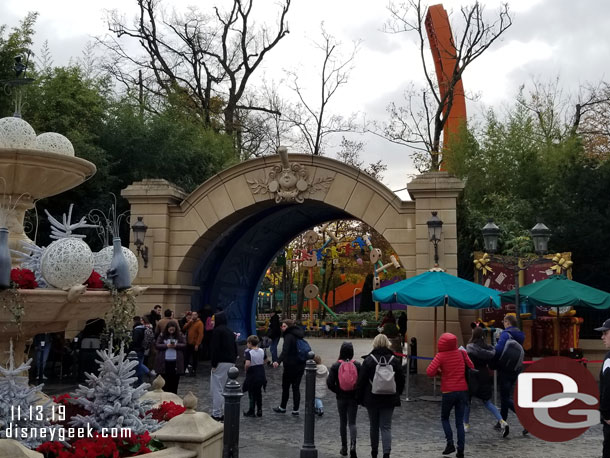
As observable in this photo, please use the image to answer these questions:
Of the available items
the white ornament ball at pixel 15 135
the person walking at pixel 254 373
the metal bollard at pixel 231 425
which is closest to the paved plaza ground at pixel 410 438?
the person walking at pixel 254 373

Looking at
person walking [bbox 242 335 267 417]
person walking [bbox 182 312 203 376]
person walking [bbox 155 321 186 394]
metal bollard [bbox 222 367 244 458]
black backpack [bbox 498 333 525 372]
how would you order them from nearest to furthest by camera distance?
metal bollard [bbox 222 367 244 458], black backpack [bbox 498 333 525 372], person walking [bbox 242 335 267 417], person walking [bbox 155 321 186 394], person walking [bbox 182 312 203 376]

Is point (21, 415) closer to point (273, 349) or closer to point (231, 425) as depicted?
point (231, 425)

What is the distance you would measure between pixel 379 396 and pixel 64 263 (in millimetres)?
3890

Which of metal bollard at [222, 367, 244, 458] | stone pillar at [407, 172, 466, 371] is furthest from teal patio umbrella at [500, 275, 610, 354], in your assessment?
metal bollard at [222, 367, 244, 458]

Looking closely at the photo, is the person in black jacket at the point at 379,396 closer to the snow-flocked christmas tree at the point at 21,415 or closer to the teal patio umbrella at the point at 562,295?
the snow-flocked christmas tree at the point at 21,415

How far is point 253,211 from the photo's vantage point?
59.1 ft

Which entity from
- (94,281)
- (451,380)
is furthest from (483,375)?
(94,281)

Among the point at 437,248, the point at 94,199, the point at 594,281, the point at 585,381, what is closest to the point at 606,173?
the point at 594,281

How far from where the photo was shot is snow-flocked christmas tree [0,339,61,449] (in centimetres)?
515

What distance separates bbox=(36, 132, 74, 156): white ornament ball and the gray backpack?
14.1ft

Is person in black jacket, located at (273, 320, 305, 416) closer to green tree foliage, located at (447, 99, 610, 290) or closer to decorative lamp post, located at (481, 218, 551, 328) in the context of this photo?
decorative lamp post, located at (481, 218, 551, 328)

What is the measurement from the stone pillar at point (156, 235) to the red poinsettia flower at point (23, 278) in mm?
11647

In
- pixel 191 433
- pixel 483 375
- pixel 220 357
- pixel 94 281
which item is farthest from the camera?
pixel 220 357

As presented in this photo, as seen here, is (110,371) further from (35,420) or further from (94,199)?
(94,199)
